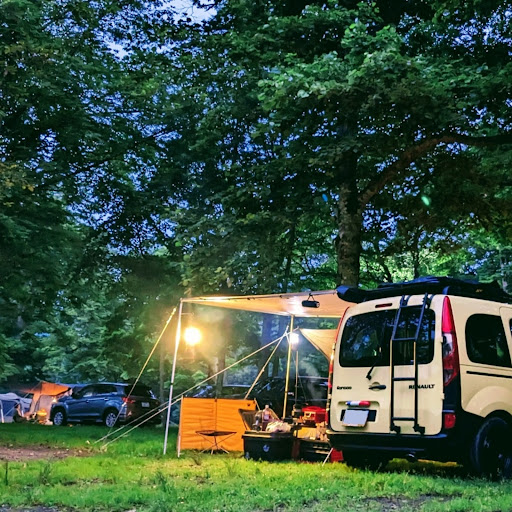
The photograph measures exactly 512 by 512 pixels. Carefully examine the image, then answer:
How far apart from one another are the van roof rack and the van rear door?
16 centimetres

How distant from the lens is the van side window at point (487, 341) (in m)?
6.68

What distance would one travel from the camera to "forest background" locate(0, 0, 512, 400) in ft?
Answer: 33.5

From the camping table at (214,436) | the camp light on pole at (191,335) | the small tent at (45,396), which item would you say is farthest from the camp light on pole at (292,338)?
the small tent at (45,396)

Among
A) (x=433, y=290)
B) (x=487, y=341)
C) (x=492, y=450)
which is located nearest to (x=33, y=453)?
(x=433, y=290)

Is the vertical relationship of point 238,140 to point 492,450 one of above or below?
above

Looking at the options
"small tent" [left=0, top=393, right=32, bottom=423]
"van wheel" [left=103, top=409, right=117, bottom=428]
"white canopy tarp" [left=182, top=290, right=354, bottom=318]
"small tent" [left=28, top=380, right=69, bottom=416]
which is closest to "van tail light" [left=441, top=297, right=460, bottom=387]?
"white canopy tarp" [left=182, top=290, right=354, bottom=318]

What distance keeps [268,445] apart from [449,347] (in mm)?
3702

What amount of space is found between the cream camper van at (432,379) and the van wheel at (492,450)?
10 millimetres

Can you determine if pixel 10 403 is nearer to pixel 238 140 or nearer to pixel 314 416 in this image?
pixel 238 140

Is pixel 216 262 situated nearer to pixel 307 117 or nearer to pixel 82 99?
pixel 307 117

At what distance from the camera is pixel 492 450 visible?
6598 millimetres

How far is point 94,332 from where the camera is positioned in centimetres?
3975

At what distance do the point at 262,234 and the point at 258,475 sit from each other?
21.7 feet

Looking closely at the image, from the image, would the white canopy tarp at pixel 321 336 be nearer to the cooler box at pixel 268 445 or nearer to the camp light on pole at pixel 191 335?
the camp light on pole at pixel 191 335
